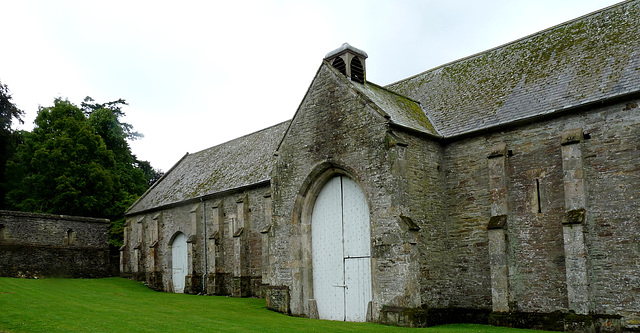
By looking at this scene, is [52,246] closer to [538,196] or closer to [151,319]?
[151,319]

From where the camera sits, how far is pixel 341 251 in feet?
65.6

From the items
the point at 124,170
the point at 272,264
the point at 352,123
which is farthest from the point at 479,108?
the point at 124,170

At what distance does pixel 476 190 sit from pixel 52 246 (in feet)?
98.3

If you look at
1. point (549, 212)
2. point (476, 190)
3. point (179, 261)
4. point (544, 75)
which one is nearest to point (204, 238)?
point (179, 261)

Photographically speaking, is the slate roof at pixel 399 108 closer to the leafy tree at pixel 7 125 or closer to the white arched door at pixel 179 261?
the white arched door at pixel 179 261

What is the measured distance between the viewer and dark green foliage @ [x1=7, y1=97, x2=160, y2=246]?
44062 mm

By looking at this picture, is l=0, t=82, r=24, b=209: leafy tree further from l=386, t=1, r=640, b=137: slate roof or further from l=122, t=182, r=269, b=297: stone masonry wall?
l=386, t=1, r=640, b=137: slate roof

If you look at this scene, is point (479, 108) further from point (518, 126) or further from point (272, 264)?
point (272, 264)

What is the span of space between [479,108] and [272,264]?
34.2 ft

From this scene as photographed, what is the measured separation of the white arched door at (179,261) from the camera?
33.7 meters

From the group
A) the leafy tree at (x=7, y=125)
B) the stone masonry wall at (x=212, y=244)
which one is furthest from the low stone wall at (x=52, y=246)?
the leafy tree at (x=7, y=125)

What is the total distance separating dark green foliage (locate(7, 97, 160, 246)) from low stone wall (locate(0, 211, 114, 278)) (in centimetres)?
368

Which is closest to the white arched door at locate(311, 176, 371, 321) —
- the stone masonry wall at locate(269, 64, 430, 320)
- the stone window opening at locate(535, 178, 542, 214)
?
the stone masonry wall at locate(269, 64, 430, 320)

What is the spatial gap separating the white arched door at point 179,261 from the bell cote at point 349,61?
→ 17.8m
